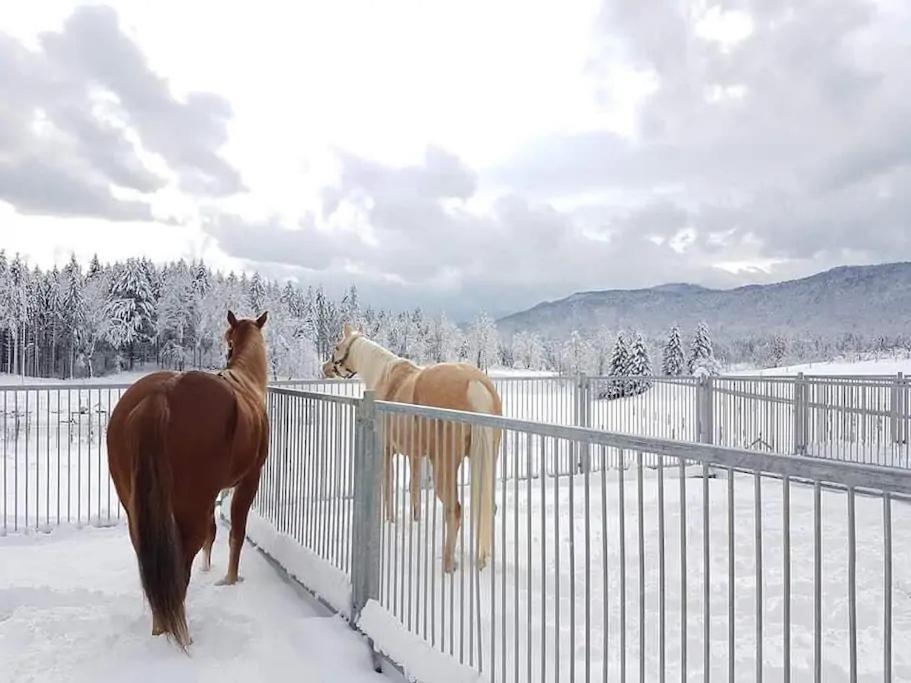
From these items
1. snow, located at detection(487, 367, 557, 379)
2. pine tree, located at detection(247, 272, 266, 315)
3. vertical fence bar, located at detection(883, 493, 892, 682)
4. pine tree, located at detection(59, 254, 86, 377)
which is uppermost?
pine tree, located at detection(247, 272, 266, 315)

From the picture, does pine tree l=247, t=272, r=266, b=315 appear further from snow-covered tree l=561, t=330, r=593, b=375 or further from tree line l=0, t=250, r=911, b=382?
snow-covered tree l=561, t=330, r=593, b=375

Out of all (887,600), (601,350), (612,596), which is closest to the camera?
(887,600)

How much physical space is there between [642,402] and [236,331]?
6.89 m

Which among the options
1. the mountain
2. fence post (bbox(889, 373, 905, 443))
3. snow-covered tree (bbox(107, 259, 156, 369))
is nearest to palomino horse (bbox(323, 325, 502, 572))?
fence post (bbox(889, 373, 905, 443))

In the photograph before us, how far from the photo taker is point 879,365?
106 feet

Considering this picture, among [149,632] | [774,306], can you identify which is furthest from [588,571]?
[774,306]

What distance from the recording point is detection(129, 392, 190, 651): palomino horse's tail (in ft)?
9.24

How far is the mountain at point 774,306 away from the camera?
134 metres

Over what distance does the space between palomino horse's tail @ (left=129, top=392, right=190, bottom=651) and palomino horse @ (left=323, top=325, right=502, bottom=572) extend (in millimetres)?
1077

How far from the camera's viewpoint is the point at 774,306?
5935 inches

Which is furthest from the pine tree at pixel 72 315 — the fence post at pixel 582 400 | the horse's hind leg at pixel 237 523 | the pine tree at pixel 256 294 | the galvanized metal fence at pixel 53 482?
the horse's hind leg at pixel 237 523

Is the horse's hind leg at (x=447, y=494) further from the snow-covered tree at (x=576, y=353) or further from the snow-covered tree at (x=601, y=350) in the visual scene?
the snow-covered tree at (x=576, y=353)

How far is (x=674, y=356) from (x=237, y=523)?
162 ft

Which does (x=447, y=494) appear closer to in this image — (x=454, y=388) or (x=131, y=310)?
(x=454, y=388)
